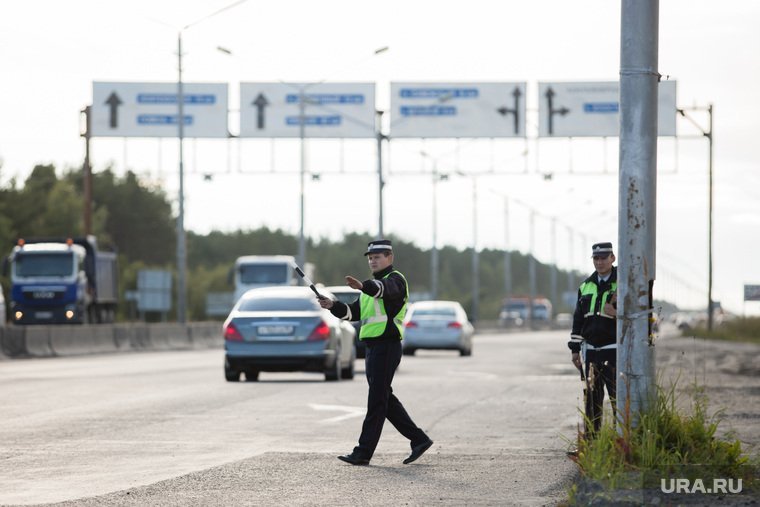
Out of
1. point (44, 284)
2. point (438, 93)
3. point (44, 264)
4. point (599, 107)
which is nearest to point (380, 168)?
point (438, 93)

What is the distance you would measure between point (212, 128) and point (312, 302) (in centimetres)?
3401

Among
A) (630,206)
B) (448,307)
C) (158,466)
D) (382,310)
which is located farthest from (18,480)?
(448,307)

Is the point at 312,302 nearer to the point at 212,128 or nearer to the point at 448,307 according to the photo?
the point at 448,307

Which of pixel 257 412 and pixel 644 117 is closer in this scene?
pixel 644 117

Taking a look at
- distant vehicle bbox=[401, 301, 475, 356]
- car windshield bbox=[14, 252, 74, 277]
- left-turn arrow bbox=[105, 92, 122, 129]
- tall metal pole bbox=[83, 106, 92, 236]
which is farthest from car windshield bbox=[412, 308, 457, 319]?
left-turn arrow bbox=[105, 92, 122, 129]

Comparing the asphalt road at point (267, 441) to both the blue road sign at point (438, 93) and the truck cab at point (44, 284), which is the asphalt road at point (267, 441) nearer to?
the truck cab at point (44, 284)

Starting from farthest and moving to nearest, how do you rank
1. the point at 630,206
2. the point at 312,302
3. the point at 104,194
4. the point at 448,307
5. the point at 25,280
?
1. the point at 104,194
2. the point at 25,280
3. the point at 448,307
4. the point at 312,302
5. the point at 630,206

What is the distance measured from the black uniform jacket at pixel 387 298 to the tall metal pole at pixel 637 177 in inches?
90.0

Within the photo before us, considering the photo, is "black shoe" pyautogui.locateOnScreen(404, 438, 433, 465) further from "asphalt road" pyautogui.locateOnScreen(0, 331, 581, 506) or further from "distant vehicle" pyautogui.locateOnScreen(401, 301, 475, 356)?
"distant vehicle" pyautogui.locateOnScreen(401, 301, 475, 356)

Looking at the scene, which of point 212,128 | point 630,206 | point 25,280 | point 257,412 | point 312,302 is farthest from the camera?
point 212,128

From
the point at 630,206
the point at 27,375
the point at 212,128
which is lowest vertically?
the point at 27,375

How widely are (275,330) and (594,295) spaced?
546 inches

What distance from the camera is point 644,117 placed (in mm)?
10617

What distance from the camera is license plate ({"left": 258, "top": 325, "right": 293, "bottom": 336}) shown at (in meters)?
25.8
